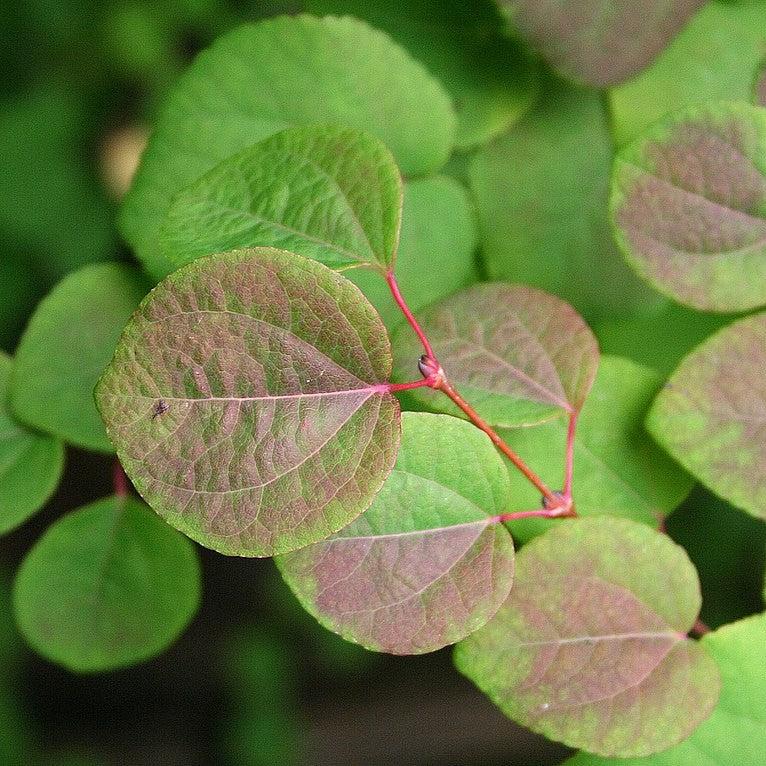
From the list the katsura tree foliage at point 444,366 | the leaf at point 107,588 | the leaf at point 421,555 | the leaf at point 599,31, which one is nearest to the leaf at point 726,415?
the katsura tree foliage at point 444,366

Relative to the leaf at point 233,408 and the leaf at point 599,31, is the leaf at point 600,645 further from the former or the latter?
the leaf at point 599,31

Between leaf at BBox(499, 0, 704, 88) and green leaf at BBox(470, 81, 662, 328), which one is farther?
green leaf at BBox(470, 81, 662, 328)

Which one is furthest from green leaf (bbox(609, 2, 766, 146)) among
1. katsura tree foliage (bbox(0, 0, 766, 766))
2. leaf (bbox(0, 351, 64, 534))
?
leaf (bbox(0, 351, 64, 534))

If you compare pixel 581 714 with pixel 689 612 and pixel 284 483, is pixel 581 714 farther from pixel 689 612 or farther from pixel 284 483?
pixel 284 483

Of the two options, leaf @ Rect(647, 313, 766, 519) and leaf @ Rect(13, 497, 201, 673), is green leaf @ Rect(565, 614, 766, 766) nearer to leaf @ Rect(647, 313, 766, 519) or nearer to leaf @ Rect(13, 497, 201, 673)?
leaf @ Rect(647, 313, 766, 519)

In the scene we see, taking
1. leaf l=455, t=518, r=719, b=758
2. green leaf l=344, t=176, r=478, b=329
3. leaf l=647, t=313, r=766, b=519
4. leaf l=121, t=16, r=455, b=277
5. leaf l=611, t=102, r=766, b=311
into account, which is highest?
leaf l=121, t=16, r=455, b=277

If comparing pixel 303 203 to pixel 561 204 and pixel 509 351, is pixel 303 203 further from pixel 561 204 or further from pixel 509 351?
pixel 561 204

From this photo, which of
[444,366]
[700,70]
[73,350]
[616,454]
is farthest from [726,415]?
[73,350]
